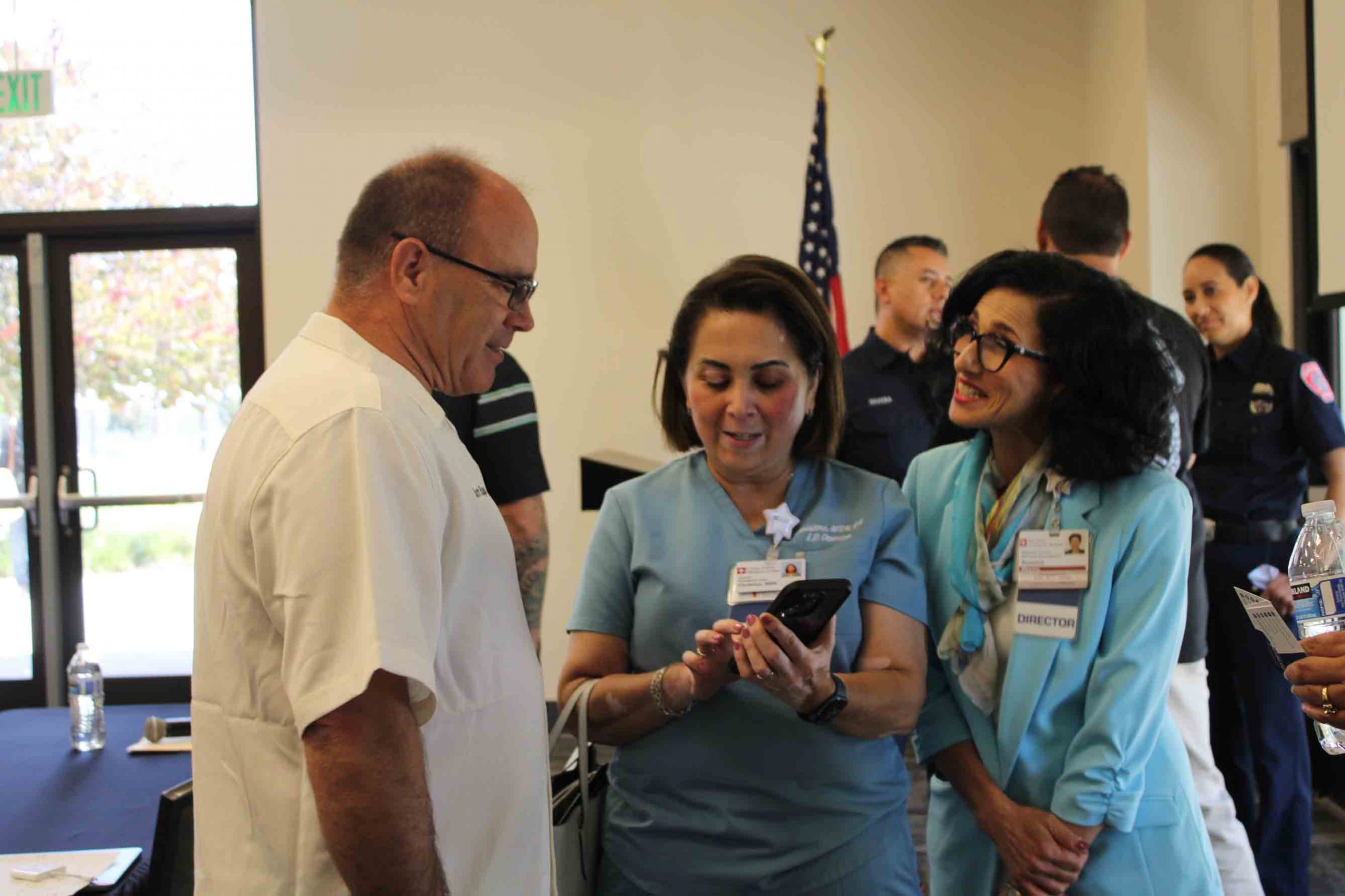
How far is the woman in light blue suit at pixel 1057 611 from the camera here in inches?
61.8

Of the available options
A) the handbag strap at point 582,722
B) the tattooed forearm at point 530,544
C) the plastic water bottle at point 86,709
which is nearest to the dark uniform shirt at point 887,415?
the tattooed forearm at point 530,544

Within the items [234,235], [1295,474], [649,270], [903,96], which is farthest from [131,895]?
[903,96]

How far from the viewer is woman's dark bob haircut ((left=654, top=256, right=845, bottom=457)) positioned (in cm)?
165

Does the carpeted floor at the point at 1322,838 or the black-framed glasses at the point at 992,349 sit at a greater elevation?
the black-framed glasses at the point at 992,349

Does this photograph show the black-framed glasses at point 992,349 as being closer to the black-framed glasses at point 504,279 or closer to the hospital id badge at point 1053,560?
the hospital id badge at point 1053,560

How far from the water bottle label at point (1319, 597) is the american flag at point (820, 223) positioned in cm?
397

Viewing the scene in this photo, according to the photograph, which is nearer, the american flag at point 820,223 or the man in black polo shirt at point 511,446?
the man in black polo shirt at point 511,446

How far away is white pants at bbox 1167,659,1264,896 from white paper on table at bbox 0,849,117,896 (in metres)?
1.85

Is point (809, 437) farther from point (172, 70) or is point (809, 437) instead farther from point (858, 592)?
point (172, 70)

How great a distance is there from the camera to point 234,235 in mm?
5816

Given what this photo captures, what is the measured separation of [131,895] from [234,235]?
4.72 metres

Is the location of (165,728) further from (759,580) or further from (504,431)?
(759,580)

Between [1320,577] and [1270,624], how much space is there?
0.30 feet

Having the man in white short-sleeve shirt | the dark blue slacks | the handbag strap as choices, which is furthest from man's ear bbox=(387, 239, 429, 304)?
the dark blue slacks
